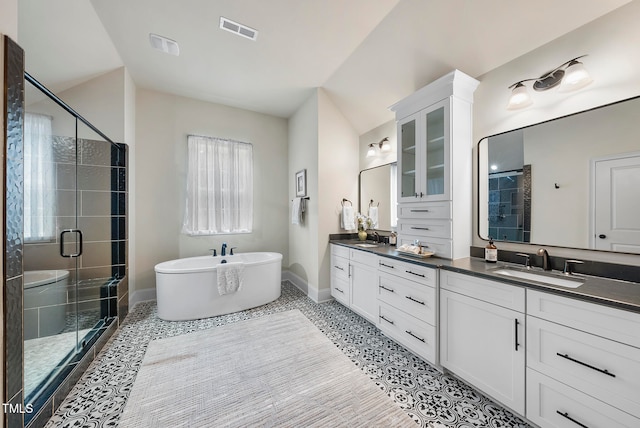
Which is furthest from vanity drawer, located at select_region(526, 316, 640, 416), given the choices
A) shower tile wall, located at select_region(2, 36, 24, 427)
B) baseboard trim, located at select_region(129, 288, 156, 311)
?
baseboard trim, located at select_region(129, 288, 156, 311)

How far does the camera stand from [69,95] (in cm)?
247

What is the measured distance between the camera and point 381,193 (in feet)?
10.4

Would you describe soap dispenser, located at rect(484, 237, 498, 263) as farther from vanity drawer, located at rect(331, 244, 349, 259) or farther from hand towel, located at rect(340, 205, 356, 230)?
hand towel, located at rect(340, 205, 356, 230)

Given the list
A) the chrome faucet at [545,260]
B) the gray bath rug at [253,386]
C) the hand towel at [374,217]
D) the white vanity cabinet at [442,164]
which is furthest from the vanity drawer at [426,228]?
the gray bath rug at [253,386]

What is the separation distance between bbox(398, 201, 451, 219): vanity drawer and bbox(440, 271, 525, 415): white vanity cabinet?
60cm

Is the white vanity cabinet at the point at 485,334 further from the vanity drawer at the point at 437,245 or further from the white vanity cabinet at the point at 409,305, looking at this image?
the vanity drawer at the point at 437,245

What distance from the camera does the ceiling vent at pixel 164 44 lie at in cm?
228

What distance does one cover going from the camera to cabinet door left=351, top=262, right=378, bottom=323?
243 cm

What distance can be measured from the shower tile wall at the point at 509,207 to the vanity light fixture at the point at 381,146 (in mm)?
1325

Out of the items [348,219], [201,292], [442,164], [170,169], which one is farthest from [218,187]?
[442,164]

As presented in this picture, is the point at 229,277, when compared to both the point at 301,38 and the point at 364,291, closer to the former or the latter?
the point at 364,291

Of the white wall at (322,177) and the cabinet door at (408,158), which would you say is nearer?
the cabinet door at (408,158)

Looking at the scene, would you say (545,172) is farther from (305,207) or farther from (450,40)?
(305,207)

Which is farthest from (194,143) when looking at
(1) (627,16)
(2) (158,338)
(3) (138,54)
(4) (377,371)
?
(1) (627,16)
